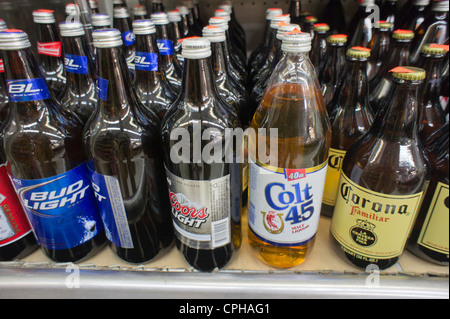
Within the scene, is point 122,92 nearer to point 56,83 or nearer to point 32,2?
point 56,83

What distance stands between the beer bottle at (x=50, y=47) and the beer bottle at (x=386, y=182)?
28.0 inches

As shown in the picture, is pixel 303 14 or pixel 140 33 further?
pixel 303 14

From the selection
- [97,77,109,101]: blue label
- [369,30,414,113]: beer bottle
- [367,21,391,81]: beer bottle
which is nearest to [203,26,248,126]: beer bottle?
[97,77,109,101]: blue label

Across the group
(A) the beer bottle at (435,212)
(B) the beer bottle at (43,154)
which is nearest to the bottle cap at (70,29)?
(B) the beer bottle at (43,154)

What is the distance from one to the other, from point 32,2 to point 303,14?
3.01 feet

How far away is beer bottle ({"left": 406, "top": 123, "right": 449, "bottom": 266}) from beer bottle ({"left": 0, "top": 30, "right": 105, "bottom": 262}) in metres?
0.73

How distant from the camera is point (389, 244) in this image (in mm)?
604

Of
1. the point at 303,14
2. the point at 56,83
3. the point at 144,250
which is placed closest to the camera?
the point at 144,250

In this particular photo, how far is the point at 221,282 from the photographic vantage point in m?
0.61

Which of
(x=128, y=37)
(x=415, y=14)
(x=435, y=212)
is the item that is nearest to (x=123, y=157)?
(x=128, y=37)

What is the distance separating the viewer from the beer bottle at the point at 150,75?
0.68 meters

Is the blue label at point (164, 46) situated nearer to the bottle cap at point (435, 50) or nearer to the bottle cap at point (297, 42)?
the bottle cap at point (297, 42)

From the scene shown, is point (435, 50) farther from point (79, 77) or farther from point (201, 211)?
point (79, 77)

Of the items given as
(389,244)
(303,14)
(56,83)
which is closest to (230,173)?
(389,244)
